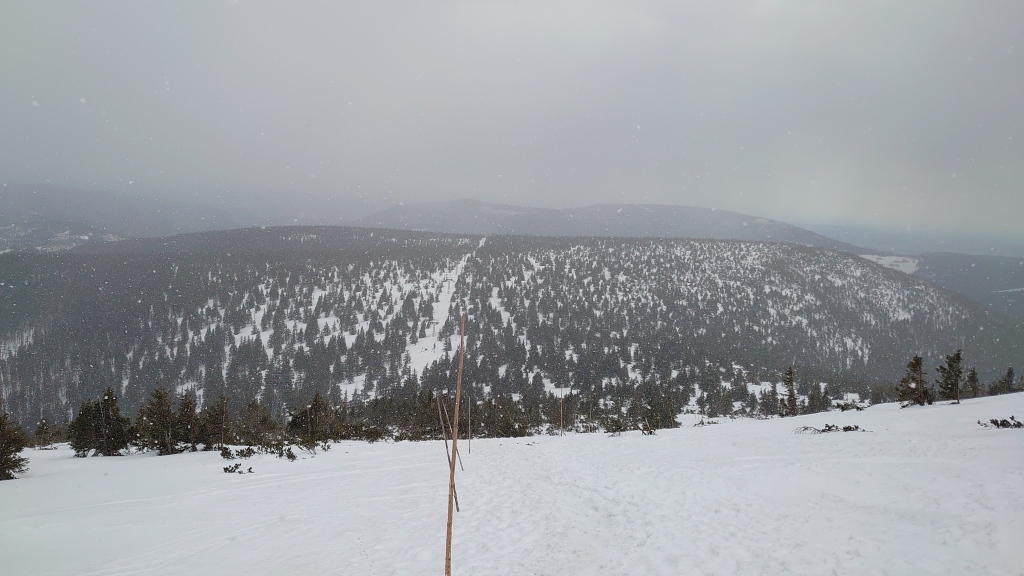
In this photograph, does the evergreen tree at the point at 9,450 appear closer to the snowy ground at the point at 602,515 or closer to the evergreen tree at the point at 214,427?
the snowy ground at the point at 602,515

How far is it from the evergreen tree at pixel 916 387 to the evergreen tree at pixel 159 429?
45.6 metres

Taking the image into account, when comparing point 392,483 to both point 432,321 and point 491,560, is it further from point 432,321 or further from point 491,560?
point 432,321

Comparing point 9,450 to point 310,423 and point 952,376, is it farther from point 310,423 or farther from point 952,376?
point 952,376

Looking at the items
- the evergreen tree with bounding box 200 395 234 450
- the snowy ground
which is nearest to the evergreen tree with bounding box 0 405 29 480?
the snowy ground

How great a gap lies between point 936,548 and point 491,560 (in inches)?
331

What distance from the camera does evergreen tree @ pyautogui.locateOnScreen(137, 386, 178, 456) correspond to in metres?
26.5

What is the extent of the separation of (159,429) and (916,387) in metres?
48.8

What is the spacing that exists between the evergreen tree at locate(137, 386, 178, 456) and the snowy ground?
8476mm

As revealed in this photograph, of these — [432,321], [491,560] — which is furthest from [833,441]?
[432,321]

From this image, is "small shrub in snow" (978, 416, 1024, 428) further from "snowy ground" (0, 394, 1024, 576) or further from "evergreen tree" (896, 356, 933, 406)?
"evergreen tree" (896, 356, 933, 406)

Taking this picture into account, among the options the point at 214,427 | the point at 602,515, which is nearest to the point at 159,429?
the point at 214,427

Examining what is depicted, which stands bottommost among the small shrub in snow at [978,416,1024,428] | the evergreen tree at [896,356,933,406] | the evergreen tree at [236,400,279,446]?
the evergreen tree at [236,400,279,446]

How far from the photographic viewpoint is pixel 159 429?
2655cm

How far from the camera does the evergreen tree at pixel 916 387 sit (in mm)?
24016
